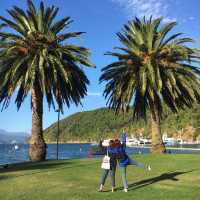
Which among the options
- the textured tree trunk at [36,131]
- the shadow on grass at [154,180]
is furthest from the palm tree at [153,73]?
the shadow on grass at [154,180]

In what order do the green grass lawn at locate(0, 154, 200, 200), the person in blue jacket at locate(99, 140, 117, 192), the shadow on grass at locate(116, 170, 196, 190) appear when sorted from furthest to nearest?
the shadow on grass at locate(116, 170, 196, 190) → the person in blue jacket at locate(99, 140, 117, 192) → the green grass lawn at locate(0, 154, 200, 200)

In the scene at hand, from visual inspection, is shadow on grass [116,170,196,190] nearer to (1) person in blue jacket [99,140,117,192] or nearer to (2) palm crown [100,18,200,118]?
(1) person in blue jacket [99,140,117,192]

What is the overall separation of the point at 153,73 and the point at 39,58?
881 cm

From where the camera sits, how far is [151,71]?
30.2m

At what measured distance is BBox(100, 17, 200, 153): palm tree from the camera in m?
31.3

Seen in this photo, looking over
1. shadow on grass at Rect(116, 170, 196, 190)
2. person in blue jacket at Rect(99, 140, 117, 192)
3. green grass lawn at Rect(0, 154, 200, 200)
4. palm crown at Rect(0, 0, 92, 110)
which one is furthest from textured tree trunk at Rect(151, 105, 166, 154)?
person in blue jacket at Rect(99, 140, 117, 192)

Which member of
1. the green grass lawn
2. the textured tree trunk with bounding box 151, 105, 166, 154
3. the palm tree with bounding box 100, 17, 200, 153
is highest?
the palm tree with bounding box 100, 17, 200, 153

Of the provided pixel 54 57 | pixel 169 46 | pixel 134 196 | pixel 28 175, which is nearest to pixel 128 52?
pixel 169 46

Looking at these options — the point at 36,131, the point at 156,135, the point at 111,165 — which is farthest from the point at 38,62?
the point at 111,165

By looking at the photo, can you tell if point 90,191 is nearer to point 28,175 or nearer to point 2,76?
point 28,175

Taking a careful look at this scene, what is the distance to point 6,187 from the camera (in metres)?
15.5

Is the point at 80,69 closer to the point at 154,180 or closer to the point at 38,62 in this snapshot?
the point at 38,62

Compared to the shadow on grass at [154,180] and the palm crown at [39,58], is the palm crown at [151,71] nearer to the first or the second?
the palm crown at [39,58]

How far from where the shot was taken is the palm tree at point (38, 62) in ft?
93.6
